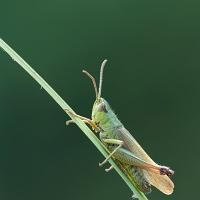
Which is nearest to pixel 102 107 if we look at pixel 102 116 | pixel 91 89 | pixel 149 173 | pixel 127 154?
pixel 102 116

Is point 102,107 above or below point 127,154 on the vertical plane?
above

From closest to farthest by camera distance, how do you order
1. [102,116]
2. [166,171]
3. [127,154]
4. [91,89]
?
[166,171] → [127,154] → [102,116] → [91,89]

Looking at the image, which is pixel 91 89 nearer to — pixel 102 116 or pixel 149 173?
pixel 102 116

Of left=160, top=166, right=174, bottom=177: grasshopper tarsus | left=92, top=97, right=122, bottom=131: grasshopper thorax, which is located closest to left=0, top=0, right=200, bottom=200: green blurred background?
left=92, top=97, right=122, bottom=131: grasshopper thorax

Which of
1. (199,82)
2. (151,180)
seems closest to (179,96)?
(199,82)

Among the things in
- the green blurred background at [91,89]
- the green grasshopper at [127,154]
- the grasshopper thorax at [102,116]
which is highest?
the green blurred background at [91,89]

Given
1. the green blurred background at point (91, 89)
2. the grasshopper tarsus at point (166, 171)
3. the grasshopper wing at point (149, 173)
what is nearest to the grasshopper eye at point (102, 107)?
the grasshopper wing at point (149, 173)

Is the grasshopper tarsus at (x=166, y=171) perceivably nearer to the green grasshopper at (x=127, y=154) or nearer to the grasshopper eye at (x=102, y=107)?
the green grasshopper at (x=127, y=154)

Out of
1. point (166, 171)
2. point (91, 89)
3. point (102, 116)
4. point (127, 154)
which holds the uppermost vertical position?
point (91, 89)
